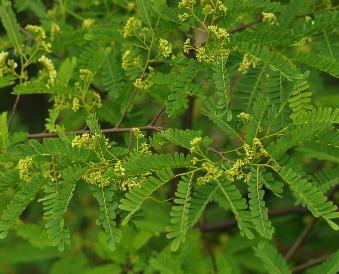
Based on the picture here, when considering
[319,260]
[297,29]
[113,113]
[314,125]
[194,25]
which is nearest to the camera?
[314,125]

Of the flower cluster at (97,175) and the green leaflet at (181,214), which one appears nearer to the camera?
the green leaflet at (181,214)

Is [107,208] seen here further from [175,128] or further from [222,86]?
[222,86]

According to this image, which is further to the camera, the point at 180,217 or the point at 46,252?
the point at 46,252

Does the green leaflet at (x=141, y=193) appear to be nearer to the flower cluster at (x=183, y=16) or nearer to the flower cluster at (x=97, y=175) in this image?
the flower cluster at (x=97, y=175)

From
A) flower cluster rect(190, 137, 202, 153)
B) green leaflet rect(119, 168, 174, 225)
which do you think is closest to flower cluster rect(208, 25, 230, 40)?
flower cluster rect(190, 137, 202, 153)

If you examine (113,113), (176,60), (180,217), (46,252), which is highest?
(176,60)

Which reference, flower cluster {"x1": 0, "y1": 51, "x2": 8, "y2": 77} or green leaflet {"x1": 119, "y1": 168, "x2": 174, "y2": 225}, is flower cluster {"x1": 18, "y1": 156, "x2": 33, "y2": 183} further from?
flower cluster {"x1": 0, "y1": 51, "x2": 8, "y2": 77}

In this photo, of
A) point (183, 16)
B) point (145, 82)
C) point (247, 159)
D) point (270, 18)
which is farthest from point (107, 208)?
point (270, 18)

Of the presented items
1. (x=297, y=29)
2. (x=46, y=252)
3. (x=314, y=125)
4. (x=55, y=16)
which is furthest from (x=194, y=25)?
(x=46, y=252)

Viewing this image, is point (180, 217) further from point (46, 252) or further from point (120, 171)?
point (46, 252)

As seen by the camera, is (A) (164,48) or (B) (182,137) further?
(A) (164,48)

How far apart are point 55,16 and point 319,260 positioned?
1.71m

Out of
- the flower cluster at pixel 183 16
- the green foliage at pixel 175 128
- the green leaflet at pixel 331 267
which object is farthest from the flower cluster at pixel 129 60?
the green leaflet at pixel 331 267

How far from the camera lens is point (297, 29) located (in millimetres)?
2117
